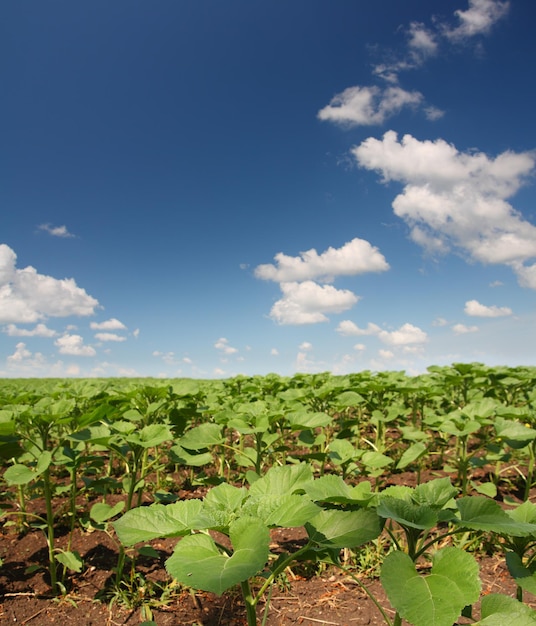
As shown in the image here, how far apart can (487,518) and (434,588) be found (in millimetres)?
339

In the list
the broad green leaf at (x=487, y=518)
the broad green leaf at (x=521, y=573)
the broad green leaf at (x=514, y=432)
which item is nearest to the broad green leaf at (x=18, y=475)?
the broad green leaf at (x=487, y=518)

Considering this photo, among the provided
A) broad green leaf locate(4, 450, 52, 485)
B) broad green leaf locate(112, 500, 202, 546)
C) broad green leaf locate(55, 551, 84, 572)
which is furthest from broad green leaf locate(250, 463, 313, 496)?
broad green leaf locate(55, 551, 84, 572)

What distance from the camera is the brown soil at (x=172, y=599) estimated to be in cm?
279

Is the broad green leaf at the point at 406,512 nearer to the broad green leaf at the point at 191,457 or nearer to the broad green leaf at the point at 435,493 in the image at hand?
the broad green leaf at the point at 435,493

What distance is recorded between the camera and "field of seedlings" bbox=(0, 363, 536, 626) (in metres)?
1.34

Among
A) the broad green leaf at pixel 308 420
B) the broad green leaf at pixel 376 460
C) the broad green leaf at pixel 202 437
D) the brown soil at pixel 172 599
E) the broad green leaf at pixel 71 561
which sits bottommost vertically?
the brown soil at pixel 172 599

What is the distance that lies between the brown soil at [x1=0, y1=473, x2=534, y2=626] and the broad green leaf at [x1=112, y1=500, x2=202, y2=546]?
1.65 meters

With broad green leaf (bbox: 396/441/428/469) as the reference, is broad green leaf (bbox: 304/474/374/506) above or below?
above

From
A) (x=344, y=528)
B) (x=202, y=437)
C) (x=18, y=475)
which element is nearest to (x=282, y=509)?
(x=344, y=528)

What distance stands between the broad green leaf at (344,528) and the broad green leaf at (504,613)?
0.37m

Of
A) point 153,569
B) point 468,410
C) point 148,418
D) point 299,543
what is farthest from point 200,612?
point 468,410

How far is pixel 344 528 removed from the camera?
151 cm

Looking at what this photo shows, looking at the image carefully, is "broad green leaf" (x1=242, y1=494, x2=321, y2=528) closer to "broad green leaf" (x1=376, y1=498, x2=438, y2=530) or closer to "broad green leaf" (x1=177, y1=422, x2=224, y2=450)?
"broad green leaf" (x1=376, y1=498, x2=438, y2=530)

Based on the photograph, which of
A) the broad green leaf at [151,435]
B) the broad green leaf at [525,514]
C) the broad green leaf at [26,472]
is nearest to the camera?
the broad green leaf at [525,514]
